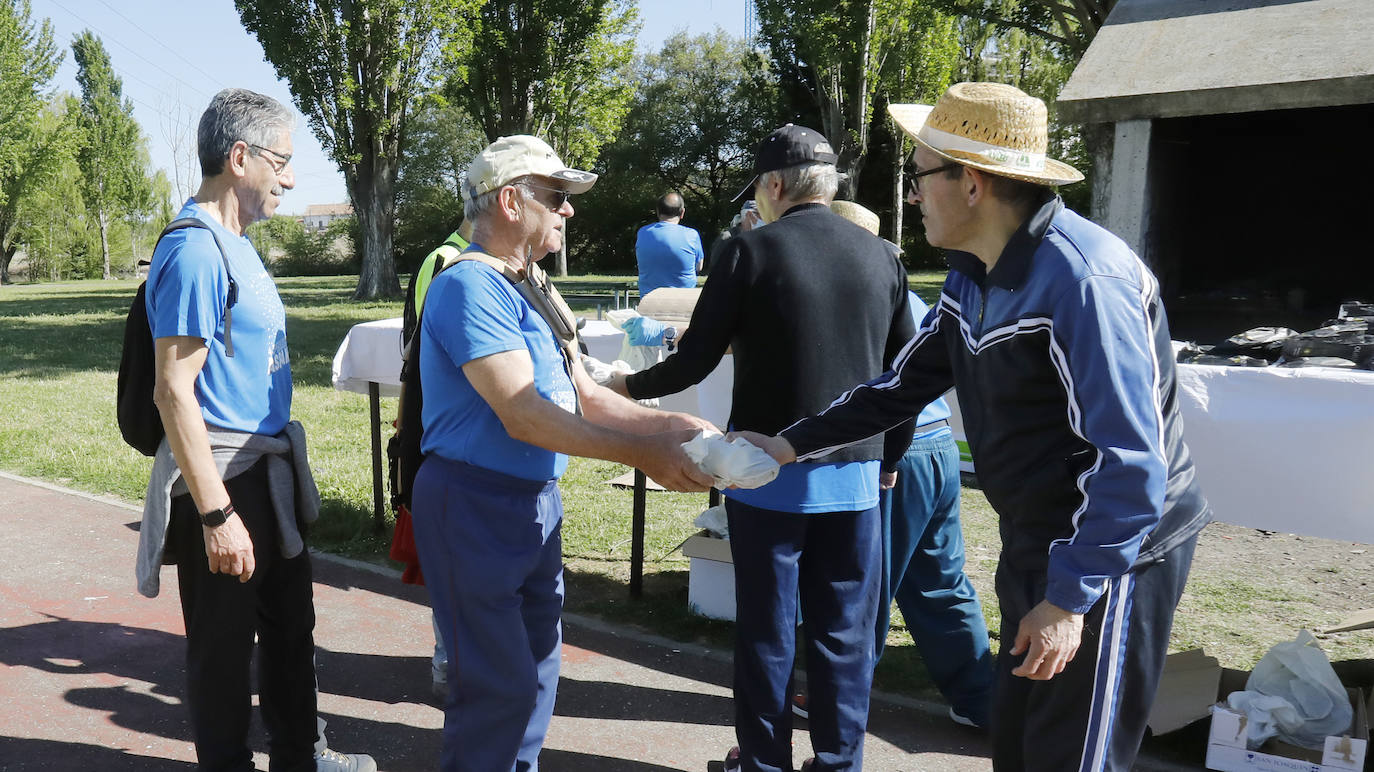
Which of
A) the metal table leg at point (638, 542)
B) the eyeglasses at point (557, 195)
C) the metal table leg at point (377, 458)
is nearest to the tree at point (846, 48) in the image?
the metal table leg at point (377, 458)

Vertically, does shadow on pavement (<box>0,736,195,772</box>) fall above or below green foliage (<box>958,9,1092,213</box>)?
below

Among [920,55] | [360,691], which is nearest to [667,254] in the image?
[360,691]

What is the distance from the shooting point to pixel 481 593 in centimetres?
252

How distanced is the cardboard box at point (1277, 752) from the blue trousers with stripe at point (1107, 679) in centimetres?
149

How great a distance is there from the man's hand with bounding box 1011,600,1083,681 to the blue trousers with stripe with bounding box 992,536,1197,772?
0.06m

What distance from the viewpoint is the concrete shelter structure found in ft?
30.4

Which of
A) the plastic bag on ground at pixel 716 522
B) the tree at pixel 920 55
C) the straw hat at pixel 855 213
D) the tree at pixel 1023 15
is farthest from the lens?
the tree at pixel 920 55

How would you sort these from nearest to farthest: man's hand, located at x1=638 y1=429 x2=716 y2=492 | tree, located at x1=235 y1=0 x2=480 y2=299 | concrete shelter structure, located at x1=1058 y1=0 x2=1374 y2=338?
man's hand, located at x1=638 y1=429 x2=716 y2=492 < concrete shelter structure, located at x1=1058 y1=0 x2=1374 y2=338 < tree, located at x1=235 y1=0 x2=480 y2=299

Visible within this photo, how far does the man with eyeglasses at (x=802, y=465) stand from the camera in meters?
2.96

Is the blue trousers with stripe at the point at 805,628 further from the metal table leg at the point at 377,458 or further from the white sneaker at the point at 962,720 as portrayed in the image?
the metal table leg at the point at 377,458

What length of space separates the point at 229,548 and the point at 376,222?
24055mm

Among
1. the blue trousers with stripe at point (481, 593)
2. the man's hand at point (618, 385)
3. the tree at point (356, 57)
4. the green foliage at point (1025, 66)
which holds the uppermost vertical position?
the green foliage at point (1025, 66)

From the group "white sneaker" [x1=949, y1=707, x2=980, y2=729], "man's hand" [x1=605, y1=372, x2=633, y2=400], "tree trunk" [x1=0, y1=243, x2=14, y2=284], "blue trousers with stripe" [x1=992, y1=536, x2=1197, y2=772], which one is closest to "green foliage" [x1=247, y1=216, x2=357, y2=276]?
"tree trunk" [x1=0, y1=243, x2=14, y2=284]

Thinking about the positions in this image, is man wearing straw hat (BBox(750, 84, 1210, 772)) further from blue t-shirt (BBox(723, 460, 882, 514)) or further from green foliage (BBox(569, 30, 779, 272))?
green foliage (BBox(569, 30, 779, 272))
